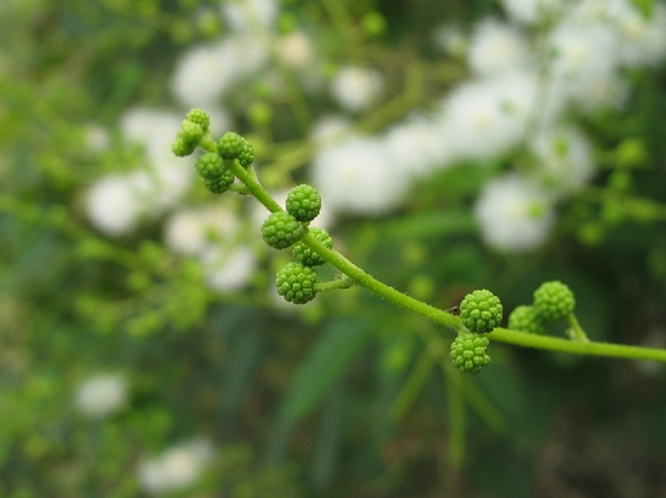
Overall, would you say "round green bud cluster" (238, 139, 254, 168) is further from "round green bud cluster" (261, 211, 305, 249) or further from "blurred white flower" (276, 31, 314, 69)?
"blurred white flower" (276, 31, 314, 69)

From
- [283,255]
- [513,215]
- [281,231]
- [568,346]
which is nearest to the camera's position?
[281,231]

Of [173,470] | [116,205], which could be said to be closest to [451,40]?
[116,205]

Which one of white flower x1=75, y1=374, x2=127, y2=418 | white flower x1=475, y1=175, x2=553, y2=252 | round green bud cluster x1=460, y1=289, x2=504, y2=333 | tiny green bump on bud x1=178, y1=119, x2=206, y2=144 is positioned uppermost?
white flower x1=75, y1=374, x2=127, y2=418

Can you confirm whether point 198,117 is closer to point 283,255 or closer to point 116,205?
point 283,255

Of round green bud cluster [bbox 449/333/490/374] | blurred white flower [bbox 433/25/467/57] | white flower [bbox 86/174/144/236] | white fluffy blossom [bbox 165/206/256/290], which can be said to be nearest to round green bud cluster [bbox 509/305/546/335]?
round green bud cluster [bbox 449/333/490/374]

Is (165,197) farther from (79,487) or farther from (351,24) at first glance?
(79,487)

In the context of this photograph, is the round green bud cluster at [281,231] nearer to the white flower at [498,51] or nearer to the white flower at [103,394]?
the white flower at [498,51]

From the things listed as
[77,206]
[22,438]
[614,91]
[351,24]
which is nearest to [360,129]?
[351,24]

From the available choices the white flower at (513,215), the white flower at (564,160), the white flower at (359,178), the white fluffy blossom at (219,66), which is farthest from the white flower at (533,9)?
the white fluffy blossom at (219,66)
